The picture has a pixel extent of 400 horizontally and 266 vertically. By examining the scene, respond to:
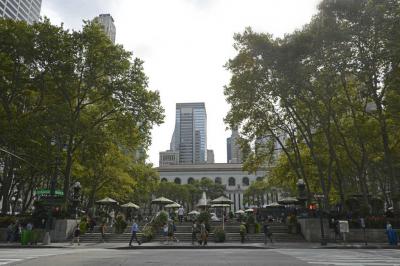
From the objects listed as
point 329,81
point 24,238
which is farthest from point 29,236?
point 329,81

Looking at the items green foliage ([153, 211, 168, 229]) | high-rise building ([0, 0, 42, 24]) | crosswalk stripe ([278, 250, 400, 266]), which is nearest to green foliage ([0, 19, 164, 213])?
green foliage ([153, 211, 168, 229])

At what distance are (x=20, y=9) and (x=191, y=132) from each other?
107 metres

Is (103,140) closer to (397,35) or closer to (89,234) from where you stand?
(89,234)

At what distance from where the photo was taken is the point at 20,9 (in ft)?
336

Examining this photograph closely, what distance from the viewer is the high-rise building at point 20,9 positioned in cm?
9438

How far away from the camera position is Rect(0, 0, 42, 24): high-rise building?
9438 centimetres

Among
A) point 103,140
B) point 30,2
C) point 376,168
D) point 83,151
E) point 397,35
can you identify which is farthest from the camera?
point 30,2

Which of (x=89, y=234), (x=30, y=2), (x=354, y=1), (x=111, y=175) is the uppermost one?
(x=30, y=2)

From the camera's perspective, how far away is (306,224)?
2617cm

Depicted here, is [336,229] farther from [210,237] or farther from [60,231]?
[60,231]

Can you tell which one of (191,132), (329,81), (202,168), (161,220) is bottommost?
(161,220)

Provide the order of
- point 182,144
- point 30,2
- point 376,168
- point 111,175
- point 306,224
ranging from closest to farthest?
point 306,224 → point 376,168 → point 111,175 → point 30,2 → point 182,144

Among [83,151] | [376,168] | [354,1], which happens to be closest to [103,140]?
[83,151]

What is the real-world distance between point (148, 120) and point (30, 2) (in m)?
101
